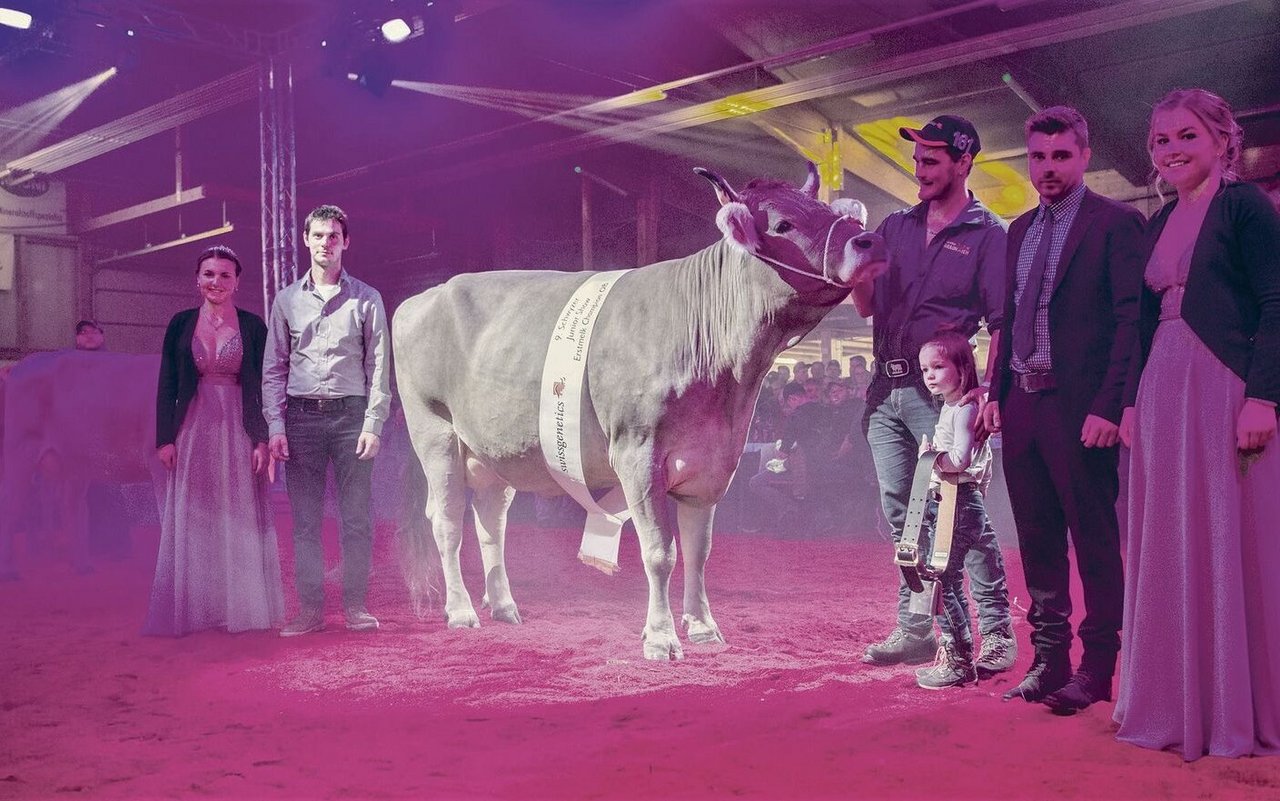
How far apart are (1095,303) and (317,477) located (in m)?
3.59

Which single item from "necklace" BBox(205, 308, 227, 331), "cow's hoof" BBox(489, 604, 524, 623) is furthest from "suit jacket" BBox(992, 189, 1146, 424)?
"necklace" BBox(205, 308, 227, 331)

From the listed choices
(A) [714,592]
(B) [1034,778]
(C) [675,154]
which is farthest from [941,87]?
(B) [1034,778]

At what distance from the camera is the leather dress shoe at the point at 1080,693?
3379 millimetres

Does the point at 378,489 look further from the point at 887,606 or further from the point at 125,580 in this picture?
the point at 887,606

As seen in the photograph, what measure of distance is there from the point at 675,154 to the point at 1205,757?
11275 mm

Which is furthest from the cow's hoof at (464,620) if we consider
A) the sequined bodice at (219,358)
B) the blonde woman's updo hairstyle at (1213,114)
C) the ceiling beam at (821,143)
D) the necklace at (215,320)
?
the ceiling beam at (821,143)

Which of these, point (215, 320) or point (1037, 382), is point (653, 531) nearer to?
point (1037, 382)

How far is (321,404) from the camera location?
520 centimetres

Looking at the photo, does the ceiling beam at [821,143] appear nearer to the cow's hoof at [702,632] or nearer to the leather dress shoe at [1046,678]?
the cow's hoof at [702,632]

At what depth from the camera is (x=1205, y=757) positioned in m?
2.92

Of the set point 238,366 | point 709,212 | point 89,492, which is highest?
point 709,212

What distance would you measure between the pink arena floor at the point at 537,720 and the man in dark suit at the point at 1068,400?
9.8 inches

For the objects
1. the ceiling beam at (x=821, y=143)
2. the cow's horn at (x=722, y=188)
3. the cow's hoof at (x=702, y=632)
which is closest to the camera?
the cow's horn at (x=722, y=188)

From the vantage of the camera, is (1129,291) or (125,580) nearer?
(1129,291)
